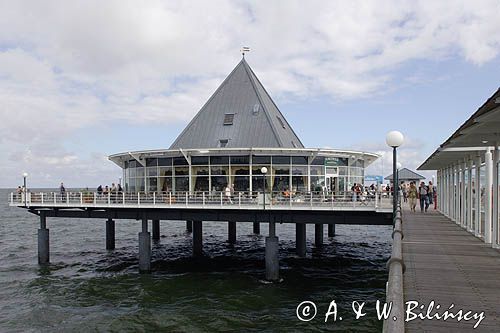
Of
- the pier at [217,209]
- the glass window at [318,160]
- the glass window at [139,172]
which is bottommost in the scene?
the pier at [217,209]

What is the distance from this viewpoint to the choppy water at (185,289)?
55.0 feet

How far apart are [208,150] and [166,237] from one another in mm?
14290

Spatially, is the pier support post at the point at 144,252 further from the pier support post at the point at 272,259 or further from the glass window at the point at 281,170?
the glass window at the point at 281,170

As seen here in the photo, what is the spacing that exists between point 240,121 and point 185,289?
16.7 meters

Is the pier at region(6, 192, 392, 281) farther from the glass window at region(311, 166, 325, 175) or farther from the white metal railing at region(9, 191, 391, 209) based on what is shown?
the glass window at region(311, 166, 325, 175)

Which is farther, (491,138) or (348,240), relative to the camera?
(348,240)

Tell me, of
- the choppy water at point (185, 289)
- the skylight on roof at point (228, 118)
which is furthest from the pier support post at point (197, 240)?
the skylight on roof at point (228, 118)

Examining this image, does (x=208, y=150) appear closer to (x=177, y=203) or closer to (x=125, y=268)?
(x=177, y=203)

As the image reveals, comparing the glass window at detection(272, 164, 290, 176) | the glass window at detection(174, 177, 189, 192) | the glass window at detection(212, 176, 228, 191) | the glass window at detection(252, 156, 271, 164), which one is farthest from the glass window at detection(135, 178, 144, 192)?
the glass window at detection(272, 164, 290, 176)

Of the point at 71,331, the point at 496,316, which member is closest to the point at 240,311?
the point at 71,331

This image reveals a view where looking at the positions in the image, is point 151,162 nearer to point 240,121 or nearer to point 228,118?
point 228,118

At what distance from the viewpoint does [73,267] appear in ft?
89.6

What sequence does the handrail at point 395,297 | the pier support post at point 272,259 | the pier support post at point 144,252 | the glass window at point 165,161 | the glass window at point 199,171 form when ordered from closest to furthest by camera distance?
the handrail at point 395,297
the pier support post at point 272,259
the pier support post at point 144,252
the glass window at point 199,171
the glass window at point 165,161

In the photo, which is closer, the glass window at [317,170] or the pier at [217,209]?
the pier at [217,209]
